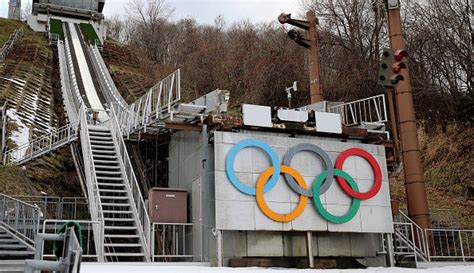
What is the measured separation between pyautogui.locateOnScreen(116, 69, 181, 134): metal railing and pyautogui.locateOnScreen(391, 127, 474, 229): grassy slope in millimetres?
12495

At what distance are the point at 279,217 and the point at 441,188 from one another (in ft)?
39.8

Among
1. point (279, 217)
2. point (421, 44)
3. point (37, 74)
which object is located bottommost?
point (279, 217)

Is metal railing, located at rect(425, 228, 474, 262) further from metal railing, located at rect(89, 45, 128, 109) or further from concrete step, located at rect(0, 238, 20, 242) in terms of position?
metal railing, located at rect(89, 45, 128, 109)

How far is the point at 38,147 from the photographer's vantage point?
2370 centimetres

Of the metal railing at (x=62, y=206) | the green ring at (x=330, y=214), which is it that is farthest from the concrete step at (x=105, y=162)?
the green ring at (x=330, y=214)

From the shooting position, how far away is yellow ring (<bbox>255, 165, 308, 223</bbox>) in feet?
46.9

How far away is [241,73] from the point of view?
130 ft

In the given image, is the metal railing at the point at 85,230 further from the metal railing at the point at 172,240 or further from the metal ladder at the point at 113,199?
the metal railing at the point at 172,240

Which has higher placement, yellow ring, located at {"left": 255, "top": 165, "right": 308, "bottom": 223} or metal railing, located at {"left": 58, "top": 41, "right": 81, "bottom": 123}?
metal railing, located at {"left": 58, "top": 41, "right": 81, "bottom": 123}

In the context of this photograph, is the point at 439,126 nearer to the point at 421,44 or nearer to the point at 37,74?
the point at 421,44

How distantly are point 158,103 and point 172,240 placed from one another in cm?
395

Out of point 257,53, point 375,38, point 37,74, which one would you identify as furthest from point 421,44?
point 37,74

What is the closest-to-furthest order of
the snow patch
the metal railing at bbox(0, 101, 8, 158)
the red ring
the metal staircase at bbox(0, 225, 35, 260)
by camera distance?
1. the metal staircase at bbox(0, 225, 35, 260)
2. the red ring
3. the metal railing at bbox(0, 101, 8, 158)
4. the snow patch

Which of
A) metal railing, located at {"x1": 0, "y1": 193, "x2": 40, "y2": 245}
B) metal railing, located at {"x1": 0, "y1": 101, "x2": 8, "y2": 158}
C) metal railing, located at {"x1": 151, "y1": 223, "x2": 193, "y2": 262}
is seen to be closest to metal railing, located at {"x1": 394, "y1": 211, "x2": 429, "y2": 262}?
metal railing, located at {"x1": 151, "y1": 223, "x2": 193, "y2": 262}
